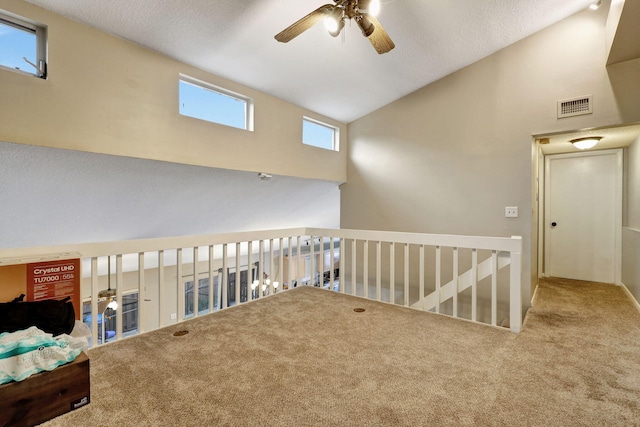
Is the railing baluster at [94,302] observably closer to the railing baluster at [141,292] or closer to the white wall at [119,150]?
the railing baluster at [141,292]

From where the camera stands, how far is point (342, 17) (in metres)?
2.00

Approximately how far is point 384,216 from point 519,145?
6.06ft

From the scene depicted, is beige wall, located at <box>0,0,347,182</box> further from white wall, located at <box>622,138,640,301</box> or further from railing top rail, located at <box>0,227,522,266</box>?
white wall, located at <box>622,138,640,301</box>

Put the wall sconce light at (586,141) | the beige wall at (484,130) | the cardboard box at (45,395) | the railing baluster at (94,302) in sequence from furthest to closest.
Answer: the wall sconce light at (586,141)
the beige wall at (484,130)
the railing baluster at (94,302)
the cardboard box at (45,395)

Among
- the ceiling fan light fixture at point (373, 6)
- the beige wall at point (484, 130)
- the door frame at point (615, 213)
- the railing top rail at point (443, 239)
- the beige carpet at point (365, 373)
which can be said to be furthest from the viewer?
the door frame at point (615, 213)

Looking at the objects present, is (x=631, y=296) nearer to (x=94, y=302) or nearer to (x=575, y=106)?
(x=575, y=106)

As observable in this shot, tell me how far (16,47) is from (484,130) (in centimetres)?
431

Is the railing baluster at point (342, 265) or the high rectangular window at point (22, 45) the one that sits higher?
the high rectangular window at point (22, 45)

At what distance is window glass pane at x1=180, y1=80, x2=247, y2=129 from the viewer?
2.99 metres

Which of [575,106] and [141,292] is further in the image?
[575,106]

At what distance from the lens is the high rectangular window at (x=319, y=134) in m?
4.24

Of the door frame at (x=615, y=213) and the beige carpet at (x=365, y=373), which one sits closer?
the beige carpet at (x=365, y=373)

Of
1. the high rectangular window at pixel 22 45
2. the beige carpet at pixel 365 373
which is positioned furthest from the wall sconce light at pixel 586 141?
the high rectangular window at pixel 22 45

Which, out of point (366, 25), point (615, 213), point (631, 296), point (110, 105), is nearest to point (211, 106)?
point (110, 105)
